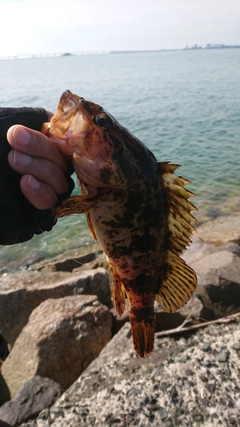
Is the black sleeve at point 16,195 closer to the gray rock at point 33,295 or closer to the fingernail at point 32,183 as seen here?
the fingernail at point 32,183

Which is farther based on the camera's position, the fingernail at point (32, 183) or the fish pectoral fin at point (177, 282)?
the fish pectoral fin at point (177, 282)

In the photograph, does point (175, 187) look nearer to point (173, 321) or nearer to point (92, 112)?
point (92, 112)

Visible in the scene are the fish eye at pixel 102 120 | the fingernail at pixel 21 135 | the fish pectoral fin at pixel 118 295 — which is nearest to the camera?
the fingernail at pixel 21 135

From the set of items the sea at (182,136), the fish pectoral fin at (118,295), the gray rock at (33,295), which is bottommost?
the sea at (182,136)

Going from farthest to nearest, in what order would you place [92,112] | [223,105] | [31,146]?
[223,105] < [92,112] < [31,146]

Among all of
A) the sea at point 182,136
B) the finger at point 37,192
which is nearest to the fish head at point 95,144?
the finger at point 37,192

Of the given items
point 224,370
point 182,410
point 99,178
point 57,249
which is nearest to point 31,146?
point 99,178

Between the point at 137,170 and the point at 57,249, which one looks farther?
the point at 57,249
